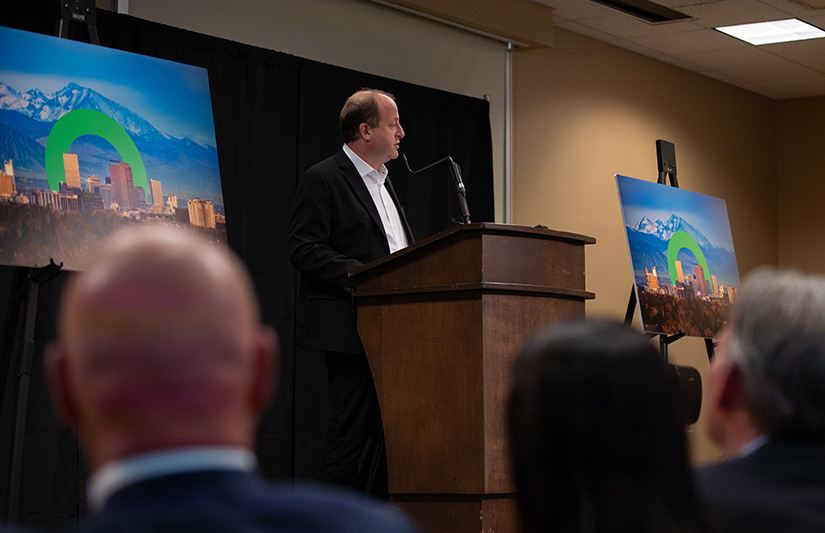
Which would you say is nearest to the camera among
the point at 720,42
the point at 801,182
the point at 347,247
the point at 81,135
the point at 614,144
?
the point at 81,135

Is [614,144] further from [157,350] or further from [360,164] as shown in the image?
[157,350]

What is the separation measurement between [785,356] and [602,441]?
348 mm

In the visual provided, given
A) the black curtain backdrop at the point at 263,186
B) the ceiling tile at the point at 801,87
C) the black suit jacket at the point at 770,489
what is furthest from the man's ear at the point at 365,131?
the ceiling tile at the point at 801,87

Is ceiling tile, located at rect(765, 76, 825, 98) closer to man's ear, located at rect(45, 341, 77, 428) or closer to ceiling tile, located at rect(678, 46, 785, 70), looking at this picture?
ceiling tile, located at rect(678, 46, 785, 70)

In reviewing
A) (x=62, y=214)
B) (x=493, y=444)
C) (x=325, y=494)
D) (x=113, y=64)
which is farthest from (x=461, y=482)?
(x=325, y=494)

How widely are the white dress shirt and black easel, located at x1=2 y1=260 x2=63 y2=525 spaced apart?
1157mm

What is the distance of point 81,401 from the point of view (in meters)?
0.71

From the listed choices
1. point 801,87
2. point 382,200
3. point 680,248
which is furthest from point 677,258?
point 801,87

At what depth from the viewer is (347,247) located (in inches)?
135

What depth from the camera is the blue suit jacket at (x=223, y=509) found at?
25.6 inches

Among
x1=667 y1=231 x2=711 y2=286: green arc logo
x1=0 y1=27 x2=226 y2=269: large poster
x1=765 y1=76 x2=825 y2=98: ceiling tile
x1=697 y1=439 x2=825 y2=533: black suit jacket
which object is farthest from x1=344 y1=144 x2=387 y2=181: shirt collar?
x1=765 y1=76 x2=825 y2=98: ceiling tile

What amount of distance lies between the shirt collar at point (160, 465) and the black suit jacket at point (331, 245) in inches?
101

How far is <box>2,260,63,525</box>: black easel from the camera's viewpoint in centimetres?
274

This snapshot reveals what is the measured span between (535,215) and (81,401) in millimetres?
5808
